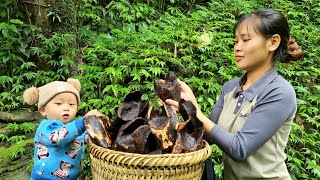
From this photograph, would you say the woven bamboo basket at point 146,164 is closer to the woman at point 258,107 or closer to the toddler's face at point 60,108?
the woman at point 258,107

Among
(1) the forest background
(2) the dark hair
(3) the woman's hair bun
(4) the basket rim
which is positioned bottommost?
(1) the forest background

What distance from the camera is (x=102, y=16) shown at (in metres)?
5.11

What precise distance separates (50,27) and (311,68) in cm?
338

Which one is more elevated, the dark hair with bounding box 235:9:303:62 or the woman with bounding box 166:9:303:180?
the dark hair with bounding box 235:9:303:62

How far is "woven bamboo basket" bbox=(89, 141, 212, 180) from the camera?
1249 mm

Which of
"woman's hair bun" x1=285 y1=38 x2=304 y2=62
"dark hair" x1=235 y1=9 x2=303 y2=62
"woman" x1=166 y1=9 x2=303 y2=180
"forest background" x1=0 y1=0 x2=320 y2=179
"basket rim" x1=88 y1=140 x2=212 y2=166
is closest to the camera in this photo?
"basket rim" x1=88 y1=140 x2=212 y2=166

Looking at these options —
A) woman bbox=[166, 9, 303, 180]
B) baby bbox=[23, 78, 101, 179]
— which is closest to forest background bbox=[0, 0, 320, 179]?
baby bbox=[23, 78, 101, 179]

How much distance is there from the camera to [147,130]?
134cm

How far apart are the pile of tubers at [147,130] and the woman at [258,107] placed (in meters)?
0.10

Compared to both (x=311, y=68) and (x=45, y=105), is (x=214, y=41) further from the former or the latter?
(x=45, y=105)

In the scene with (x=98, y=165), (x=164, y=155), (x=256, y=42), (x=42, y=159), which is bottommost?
(x=42, y=159)

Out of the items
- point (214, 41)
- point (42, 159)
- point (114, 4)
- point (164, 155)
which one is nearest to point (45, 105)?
point (42, 159)

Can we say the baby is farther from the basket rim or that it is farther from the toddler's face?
the basket rim

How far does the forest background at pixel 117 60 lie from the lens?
10.6 ft
